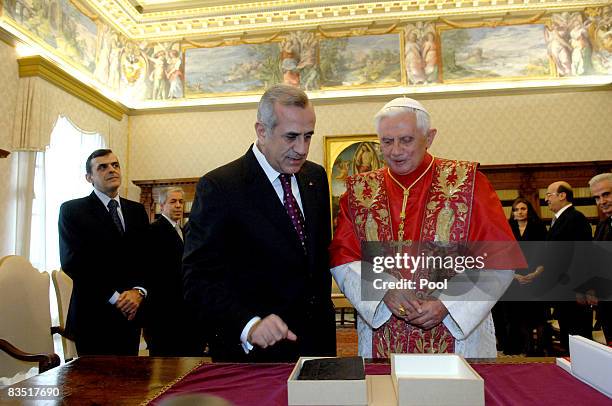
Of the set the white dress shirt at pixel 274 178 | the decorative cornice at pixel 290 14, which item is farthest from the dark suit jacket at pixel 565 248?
the decorative cornice at pixel 290 14

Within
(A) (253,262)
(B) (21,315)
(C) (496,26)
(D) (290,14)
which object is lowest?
(B) (21,315)

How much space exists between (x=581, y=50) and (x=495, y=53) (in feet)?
5.41

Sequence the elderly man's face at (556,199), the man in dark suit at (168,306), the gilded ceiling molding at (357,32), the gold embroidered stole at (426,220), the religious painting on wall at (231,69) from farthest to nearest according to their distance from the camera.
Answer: the religious painting on wall at (231,69) < the gilded ceiling molding at (357,32) < the elderly man's face at (556,199) < the man in dark suit at (168,306) < the gold embroidered stole at (426,220)

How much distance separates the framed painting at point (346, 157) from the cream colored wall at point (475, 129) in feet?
0.56

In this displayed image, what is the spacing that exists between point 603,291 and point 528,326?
1.35 m

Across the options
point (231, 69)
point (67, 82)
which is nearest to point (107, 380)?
point (67, 82)

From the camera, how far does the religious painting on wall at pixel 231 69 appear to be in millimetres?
9992

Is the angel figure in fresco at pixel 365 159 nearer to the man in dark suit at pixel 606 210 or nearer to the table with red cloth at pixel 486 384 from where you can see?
the man in dark suit at pixel 606 210

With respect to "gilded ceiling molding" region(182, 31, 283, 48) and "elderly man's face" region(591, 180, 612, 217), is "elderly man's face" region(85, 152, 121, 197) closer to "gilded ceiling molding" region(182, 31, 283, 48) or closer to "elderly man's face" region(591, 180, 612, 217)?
"elderly man's face" region(591, 180, 612, 217)

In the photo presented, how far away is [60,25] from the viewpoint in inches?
313

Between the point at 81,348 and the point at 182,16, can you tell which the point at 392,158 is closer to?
the point at 81,348

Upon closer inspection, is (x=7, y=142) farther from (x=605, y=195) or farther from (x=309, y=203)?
(x=605, y=195)

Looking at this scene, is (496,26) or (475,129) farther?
(496,26)

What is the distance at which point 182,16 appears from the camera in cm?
1000
